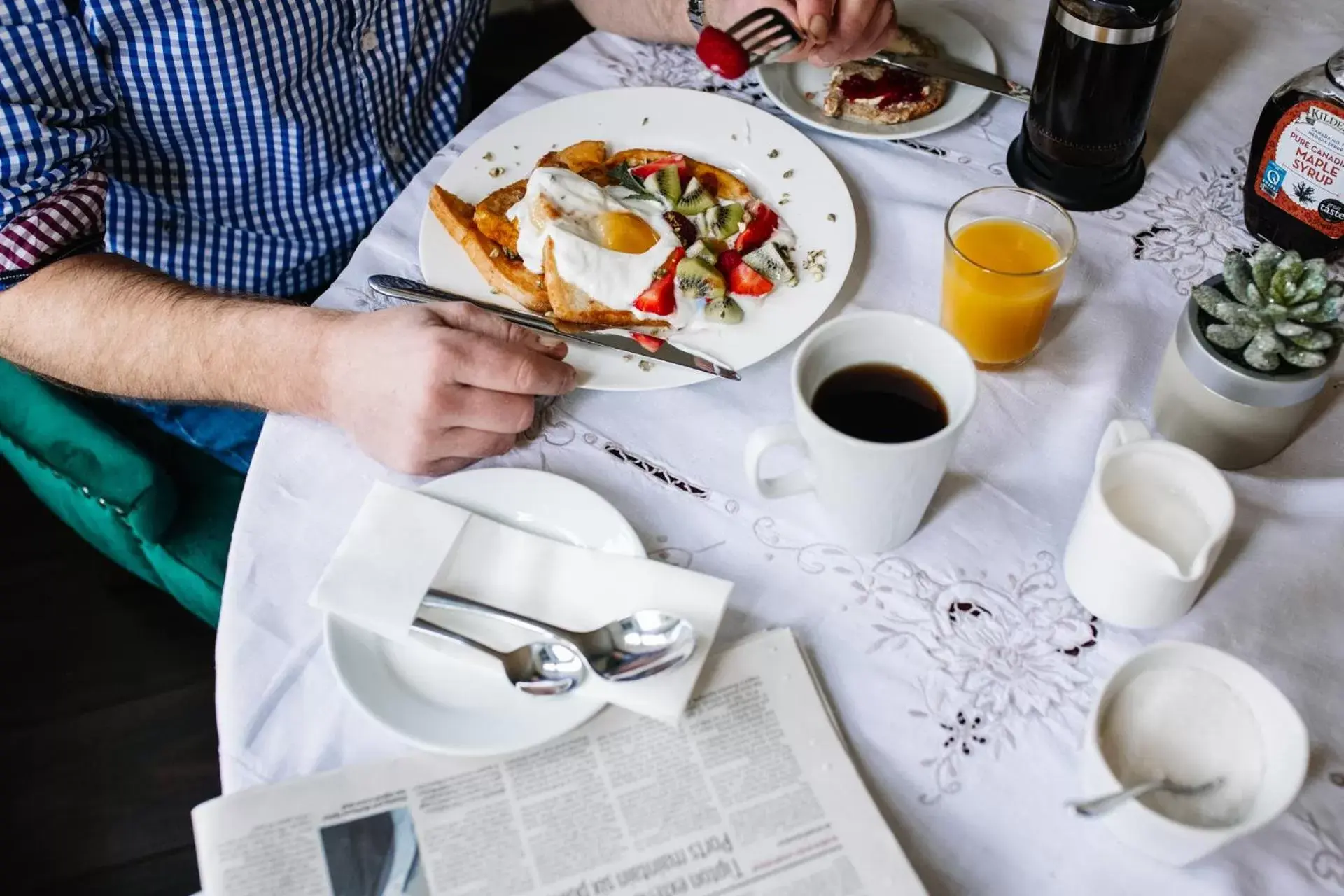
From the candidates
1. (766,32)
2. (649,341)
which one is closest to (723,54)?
(766,32)

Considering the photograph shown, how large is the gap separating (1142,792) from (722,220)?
2.23 feet

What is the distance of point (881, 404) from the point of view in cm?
86

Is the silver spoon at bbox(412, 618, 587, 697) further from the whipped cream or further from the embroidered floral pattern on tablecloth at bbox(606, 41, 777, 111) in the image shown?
the embroidered floral pattern on tablecloth at bbox(606, 41, 777, 111)

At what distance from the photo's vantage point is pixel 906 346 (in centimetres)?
86

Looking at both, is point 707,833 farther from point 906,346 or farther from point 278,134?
point 278,134

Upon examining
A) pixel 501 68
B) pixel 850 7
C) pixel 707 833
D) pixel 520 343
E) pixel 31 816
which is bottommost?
pixel 31 816

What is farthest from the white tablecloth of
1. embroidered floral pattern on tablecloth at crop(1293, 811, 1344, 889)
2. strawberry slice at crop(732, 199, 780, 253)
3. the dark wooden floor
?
the dark wooden floor

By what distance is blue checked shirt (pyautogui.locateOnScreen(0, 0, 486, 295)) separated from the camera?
1087 mm

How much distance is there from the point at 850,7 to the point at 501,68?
1.08 m

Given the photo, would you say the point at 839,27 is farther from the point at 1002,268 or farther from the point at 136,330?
the point at 136,330

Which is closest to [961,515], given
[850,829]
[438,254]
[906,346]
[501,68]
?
[906,346]

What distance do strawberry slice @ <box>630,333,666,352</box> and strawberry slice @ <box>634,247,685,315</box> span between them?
35 millimetres

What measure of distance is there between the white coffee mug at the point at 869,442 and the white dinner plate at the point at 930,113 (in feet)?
1.48

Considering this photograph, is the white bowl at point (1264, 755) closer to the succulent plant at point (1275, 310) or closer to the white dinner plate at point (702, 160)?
the succulent plant at point (1275, 310)
